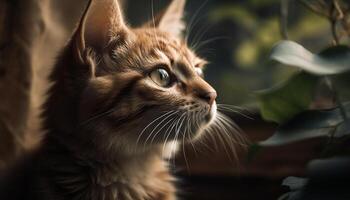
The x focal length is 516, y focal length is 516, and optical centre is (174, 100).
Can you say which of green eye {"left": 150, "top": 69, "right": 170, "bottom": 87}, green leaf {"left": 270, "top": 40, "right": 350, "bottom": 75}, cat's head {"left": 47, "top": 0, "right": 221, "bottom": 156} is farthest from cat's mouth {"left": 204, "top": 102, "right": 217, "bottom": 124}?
green leaf {"left": 270, "top": 40, "right": 350, "bottom": 75}

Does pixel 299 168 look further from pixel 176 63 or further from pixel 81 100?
pixel 81 100

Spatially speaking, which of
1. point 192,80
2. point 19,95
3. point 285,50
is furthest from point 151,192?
point 285,50

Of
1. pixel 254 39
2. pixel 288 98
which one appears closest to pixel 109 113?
pixel 288 98

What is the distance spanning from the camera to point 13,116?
119cm

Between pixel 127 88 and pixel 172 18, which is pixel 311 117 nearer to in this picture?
pixel 127 88

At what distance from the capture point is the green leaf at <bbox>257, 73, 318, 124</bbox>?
81 cm

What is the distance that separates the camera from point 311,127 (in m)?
0.79

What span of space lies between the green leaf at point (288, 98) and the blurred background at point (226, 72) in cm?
3

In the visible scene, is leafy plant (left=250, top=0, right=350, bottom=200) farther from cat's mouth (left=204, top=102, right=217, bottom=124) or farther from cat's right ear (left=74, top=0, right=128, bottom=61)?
cat's right ear (left=74, top=0, right=128, bottom=61)

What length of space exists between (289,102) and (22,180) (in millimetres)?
630

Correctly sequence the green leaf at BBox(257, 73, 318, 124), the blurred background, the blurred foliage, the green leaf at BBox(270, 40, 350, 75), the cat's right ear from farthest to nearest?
1. the blurred foliage
2. the blurred background
3. the cat's right ear
4. the green leaf at BBox(257, 73, 318, 124)
5. the green leaf at BBox(270, 40, 350, 75)

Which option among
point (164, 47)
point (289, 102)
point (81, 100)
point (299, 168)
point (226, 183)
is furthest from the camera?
point (226, 183)

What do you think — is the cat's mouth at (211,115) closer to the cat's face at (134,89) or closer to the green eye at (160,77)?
the cat's face at (134,89)

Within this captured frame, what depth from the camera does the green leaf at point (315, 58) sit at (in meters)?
0.69
